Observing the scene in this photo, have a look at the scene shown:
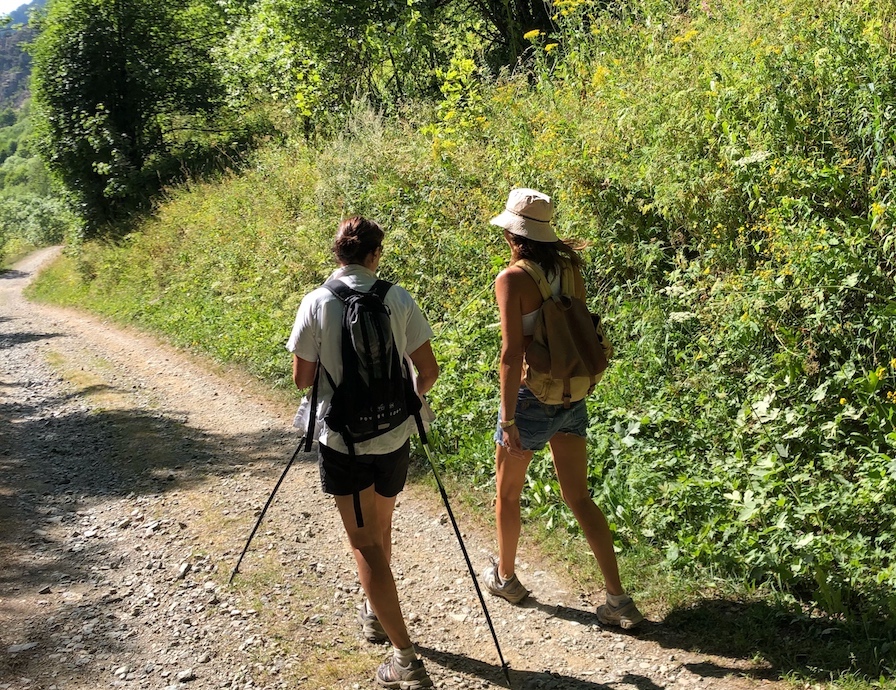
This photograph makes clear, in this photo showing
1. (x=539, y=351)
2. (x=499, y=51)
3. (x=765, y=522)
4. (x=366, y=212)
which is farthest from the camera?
(x=499, y=51)

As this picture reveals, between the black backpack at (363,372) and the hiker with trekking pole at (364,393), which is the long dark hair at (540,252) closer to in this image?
the hiker with trekking pole at (364,393)

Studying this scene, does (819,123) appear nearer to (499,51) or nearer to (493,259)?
(493,259)

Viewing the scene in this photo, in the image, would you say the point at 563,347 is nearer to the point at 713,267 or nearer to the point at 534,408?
the point at 534,408

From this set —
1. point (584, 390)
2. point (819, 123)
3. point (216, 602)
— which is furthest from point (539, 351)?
point (819, 123)

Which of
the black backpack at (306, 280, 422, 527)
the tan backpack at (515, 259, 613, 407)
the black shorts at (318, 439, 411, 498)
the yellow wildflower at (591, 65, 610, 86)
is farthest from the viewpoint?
the yellow wildflower at (591, 65, 610, 86)

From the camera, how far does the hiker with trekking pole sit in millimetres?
3502

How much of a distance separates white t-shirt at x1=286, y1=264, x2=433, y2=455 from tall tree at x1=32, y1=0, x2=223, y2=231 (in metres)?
18.8

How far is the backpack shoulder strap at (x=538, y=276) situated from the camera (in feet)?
12.4

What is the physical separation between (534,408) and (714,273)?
2.33 metres

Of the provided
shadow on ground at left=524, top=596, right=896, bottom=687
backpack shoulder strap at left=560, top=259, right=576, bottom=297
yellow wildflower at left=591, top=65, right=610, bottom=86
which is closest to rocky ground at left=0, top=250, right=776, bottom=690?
shadow on ground at left=524, top=596, right=896, bottom=687

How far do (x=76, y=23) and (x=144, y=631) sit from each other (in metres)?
20.4

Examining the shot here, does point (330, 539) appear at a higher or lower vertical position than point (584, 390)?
lower

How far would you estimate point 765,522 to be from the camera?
4.16m

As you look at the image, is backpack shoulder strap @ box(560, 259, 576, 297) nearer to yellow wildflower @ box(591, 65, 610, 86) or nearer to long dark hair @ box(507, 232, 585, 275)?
long dark hair @ box(507, 232, 585, 275)
